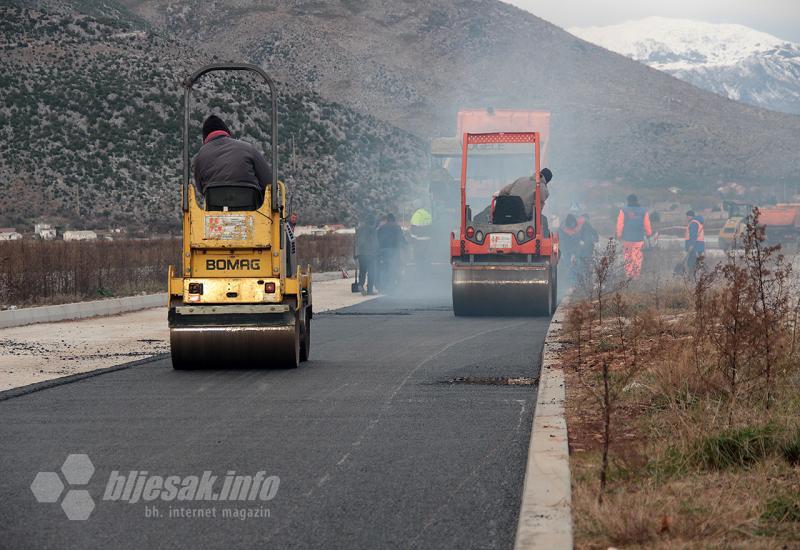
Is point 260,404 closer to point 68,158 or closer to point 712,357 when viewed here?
point 712,357

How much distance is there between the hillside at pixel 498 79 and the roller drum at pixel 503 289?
329 feet

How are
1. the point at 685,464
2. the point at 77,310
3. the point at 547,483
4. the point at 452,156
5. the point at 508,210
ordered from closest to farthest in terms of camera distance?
the point at 547,483 → the point at 685,464 → the point at 508,210 → the point at 77,310 → the point at 452,156

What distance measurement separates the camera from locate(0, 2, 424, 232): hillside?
67000 millimetres

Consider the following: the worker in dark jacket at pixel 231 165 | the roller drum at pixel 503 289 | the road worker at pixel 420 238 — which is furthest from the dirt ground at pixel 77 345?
the road worker at pixel 420 238

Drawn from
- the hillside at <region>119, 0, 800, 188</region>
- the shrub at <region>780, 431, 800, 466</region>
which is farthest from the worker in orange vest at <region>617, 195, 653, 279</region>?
the hillside at <region>119, 0, 800, 188</region>

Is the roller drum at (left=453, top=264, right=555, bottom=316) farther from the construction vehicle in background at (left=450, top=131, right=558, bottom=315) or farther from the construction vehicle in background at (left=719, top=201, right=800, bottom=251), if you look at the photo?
the construction vehicle in background at (left=719, top=201, right=800, bottom=251)

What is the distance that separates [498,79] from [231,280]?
150 m

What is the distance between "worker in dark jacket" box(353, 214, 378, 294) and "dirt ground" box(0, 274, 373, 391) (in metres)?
6.62

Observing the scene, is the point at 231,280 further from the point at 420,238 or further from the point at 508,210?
the point at 420,238

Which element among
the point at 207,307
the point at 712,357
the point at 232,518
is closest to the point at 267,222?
the point at 207,307

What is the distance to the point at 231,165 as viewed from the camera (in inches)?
468

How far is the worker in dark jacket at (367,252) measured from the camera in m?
28.1

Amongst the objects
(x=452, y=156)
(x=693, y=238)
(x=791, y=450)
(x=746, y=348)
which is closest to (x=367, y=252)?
(x=452, y=156)

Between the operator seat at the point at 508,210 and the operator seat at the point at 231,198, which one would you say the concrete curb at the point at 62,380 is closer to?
the operator seat at the point at 231,198
